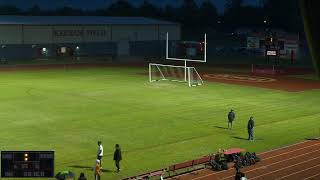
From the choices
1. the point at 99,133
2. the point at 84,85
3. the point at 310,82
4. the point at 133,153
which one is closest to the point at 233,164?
the point at 133,153

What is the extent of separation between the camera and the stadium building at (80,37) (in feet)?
272

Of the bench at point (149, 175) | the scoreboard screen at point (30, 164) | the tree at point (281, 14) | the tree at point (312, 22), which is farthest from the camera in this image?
the tree at point (281, 14)

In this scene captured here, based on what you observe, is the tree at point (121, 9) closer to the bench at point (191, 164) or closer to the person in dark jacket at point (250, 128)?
the person in dark jacket at point (250, 128)

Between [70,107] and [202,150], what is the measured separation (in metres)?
15.6

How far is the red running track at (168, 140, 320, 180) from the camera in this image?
18.5 metres

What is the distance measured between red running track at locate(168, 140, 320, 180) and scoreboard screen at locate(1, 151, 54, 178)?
7471mm

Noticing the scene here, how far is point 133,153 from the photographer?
74.4 feet

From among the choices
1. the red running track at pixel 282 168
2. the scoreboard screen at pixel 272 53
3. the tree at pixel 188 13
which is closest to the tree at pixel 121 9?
the tree at pixel 188 13

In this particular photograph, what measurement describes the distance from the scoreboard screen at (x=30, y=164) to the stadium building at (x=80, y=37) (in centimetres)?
7265

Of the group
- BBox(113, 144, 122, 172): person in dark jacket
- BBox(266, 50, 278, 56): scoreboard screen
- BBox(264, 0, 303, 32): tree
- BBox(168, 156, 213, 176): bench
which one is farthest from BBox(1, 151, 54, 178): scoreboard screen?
BBox(264, 0, 303, 32): tree

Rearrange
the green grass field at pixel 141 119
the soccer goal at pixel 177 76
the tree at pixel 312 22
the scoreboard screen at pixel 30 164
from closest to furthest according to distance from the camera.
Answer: the tree at pixel 312 22, the scoreboard screen at pixel 30 164, the green grass field at pixel 141 119, the soccer goal at pixel 177 76

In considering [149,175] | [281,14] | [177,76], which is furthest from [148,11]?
[149,175]

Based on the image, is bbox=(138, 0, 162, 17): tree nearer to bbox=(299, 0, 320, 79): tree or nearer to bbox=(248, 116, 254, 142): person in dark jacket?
bbox=(248, 116, 254, 142): person in dark jacket

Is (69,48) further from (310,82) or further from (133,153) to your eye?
(133,153)
